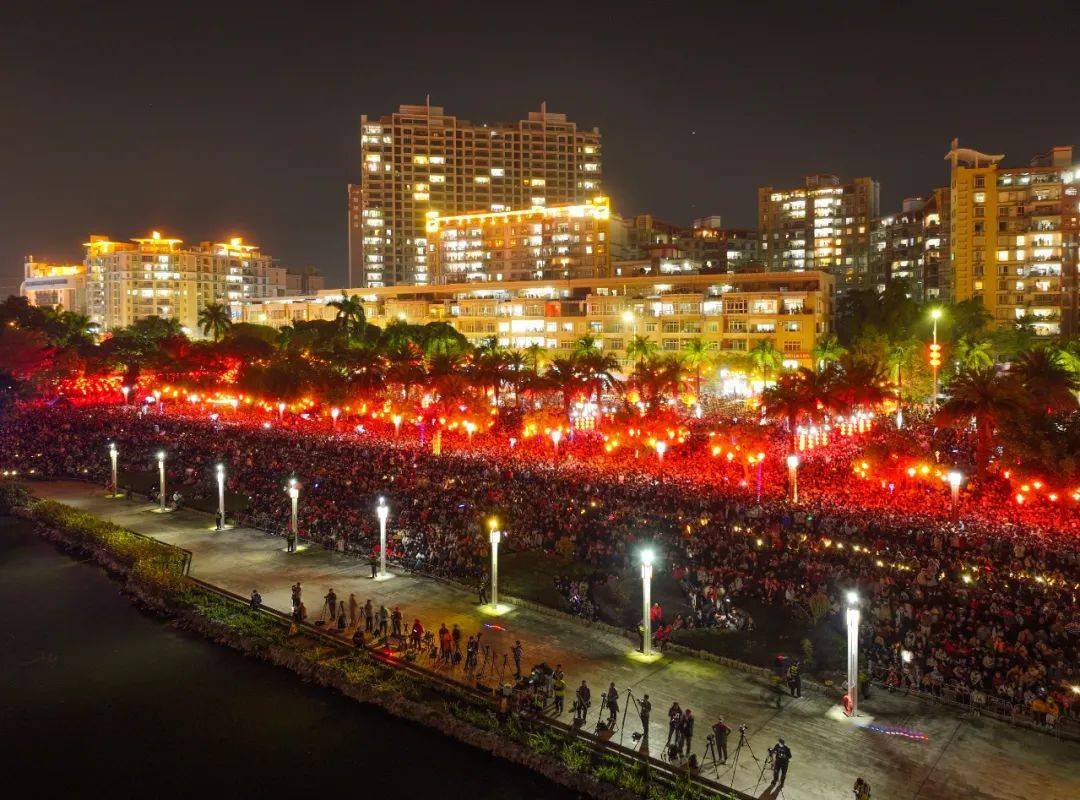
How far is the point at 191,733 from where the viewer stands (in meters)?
19.9

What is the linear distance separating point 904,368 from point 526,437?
37.1m

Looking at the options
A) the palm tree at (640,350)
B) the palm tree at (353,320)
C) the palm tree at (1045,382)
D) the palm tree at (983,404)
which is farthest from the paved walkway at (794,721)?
the palm tree at (353,320)

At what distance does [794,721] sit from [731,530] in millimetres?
11222

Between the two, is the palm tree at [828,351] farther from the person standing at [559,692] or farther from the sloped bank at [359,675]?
the person standing at [559,692]

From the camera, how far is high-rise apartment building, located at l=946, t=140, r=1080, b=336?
9425 cm

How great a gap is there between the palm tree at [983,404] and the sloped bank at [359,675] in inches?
1056

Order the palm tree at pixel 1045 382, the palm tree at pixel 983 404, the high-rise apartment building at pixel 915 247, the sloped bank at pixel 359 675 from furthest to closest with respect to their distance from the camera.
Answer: the high-rise apartment building at pixel 915 247 → the palm tree at pixel 1045 382 → the palm tree at pixel 983 404 → the sloped bank at pixel 359 675

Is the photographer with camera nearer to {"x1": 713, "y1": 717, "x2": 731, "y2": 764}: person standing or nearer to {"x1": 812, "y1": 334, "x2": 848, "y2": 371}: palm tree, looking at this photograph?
{"x1": 713, "y1": 717, "x2": 731, "y2": 764}: person standing

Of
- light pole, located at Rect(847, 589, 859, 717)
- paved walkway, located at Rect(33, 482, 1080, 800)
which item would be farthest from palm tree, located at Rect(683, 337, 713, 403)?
light pole, located at Rect(847, 589, 859, 717)

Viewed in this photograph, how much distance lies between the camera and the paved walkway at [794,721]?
52.0ft

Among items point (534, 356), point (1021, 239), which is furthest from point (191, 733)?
point (1021, 239)

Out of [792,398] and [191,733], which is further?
[792,398]

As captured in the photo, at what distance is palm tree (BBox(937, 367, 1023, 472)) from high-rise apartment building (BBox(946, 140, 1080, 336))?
6270 cm

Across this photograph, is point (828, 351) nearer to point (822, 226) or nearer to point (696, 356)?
point (696, 356)
